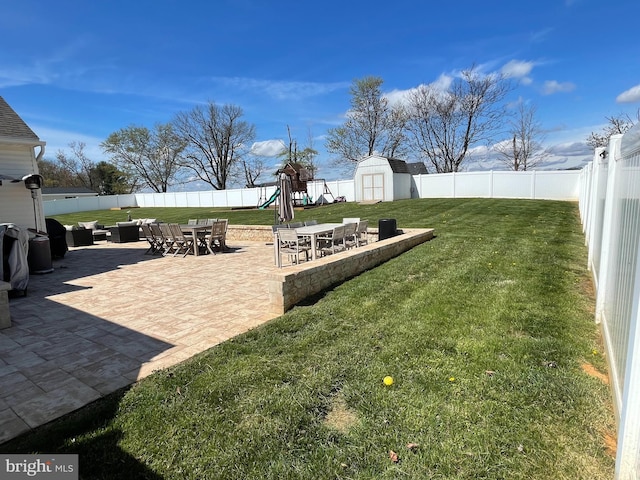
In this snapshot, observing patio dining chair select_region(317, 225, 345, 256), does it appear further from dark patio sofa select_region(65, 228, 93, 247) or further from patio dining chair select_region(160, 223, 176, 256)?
dark patio sofa select_region(65, 228, 93, 247)

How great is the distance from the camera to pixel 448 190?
975 inches

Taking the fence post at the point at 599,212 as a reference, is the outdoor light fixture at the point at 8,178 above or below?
above

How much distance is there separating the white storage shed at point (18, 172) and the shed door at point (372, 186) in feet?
63.1

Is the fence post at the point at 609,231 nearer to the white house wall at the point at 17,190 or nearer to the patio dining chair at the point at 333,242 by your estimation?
the patio dining chair at the point at 333,242

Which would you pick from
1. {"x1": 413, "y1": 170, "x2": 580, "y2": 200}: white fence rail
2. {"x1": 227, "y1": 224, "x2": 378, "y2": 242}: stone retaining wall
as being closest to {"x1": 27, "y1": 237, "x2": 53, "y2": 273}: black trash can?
{"x1": 227, "y1": 224, "x2": 378, "y2": 242}: stone retaining wall

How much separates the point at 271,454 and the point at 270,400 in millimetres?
→ 549

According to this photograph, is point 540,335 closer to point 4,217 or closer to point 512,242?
point 512,242

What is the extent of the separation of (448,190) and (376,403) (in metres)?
24.3

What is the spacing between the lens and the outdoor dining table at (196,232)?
10305 mm

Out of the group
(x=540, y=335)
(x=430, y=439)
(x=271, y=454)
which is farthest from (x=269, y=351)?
(x=540, y=335)

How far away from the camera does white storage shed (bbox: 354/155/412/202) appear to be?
24453mm

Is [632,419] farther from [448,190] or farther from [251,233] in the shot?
[448,190]

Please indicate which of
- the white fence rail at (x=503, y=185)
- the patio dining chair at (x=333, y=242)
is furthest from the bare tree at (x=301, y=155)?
the patio dining chair at (x=333, y=242)

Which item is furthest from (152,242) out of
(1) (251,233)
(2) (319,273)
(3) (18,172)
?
(2) (319,273)
